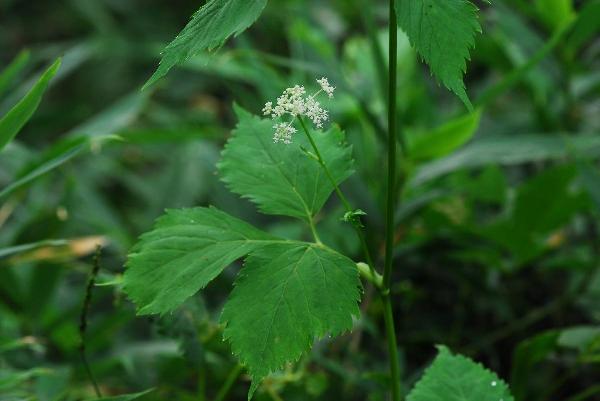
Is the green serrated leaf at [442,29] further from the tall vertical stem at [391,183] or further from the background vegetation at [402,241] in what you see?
the background vegetation at [402,241]

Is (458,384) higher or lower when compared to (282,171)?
lower

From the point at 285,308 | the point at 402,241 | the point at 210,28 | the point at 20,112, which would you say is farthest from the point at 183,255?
the point at 402,241

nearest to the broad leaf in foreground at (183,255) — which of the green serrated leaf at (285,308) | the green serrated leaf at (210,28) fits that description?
the green serrated leaf at (285,308)

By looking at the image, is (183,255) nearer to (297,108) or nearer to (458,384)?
(297,108)

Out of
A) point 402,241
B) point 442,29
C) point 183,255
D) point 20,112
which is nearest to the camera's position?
point 442,29

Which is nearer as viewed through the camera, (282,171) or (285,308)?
(285,308)
